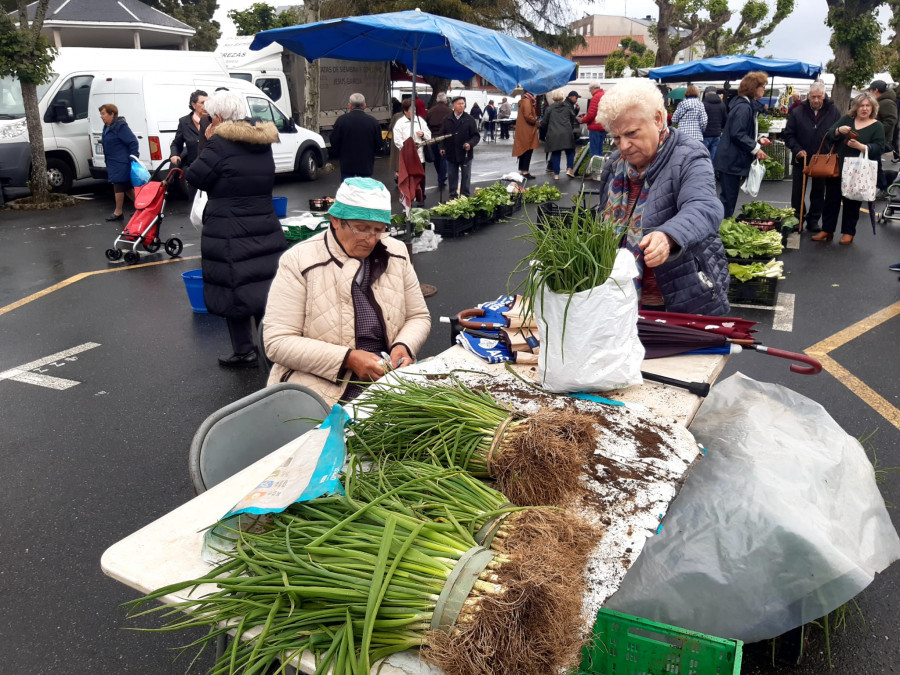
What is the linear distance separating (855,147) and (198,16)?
47155 mm

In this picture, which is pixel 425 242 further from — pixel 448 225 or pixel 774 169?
pixel 774 169

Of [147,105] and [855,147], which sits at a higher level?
[147,105]

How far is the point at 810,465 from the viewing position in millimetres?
2357

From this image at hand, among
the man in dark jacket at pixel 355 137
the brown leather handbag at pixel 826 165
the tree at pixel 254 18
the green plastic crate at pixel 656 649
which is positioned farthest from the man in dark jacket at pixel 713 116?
the tree at pixel 254 18

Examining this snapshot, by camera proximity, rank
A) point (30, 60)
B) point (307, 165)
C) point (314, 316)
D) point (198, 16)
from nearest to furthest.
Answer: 1. point (314, 316)
2. point (30, 60)
3. point (307, 165)
4. point (198, 16)

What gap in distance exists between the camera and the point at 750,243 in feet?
23.9

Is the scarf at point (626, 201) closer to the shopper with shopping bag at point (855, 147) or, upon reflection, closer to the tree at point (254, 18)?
the shopper with shopping bag at point (855, 147)

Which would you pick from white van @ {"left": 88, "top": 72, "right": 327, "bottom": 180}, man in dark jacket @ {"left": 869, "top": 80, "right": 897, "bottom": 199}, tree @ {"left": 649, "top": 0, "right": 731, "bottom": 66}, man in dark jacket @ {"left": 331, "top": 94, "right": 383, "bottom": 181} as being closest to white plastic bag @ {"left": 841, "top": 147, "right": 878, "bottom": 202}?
man in dark jacket @ {"left": 869, "top": 80, "right": 897, "bottom": 199}

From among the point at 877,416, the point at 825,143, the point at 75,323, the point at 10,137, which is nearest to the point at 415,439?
the point at 877,416

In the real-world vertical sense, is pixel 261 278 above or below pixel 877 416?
above

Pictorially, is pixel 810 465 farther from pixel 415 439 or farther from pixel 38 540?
pixel 38 540

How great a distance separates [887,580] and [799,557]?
1.34 metres

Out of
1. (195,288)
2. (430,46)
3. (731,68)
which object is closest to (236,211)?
(195,288)

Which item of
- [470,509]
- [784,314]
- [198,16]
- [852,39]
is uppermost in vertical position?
[198,16]
